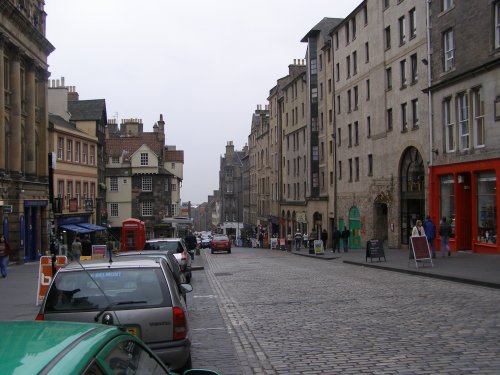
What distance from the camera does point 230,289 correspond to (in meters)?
19.3

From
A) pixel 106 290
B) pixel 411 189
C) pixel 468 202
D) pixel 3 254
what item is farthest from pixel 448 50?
pixel 106 290

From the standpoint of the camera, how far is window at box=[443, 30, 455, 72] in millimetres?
29812

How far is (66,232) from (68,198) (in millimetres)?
2541

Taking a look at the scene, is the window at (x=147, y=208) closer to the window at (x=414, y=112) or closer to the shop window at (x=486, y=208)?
the window at (x=414, y=112)

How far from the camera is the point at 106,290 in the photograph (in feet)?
23.9

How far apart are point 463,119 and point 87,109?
3746 centimetres

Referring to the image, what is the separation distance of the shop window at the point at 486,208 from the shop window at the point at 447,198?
2.76 metres

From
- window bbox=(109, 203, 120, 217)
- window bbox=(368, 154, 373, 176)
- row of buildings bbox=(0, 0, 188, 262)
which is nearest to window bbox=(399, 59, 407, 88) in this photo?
window bbox=(368, 154, 373, 176)

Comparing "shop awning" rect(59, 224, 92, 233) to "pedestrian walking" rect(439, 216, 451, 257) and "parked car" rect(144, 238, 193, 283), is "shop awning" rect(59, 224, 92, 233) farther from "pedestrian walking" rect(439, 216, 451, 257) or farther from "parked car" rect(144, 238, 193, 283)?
"pedestrian walking" rect(439, 216, 451, 257)

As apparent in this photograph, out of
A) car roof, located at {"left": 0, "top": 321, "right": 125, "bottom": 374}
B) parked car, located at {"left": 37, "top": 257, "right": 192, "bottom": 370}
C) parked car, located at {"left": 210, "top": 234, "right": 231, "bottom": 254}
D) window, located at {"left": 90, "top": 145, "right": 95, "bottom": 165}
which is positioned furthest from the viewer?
window, located at {"left": 90, "top": 145, "right": 95, "bottom": 165}

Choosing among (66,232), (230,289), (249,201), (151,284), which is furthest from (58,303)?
(249,201)

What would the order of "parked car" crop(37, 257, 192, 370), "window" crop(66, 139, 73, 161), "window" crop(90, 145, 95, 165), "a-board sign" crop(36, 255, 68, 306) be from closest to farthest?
"parked car" crop(37, 257, 192, 370), "a-board sign" crop(36, 255, 68, 306), "window" crop(66, 139, 73, 161), "window" crop(90, 145, 95, 165)

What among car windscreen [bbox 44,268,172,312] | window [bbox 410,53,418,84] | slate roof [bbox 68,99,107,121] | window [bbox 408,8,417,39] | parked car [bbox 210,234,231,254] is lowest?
parked car [bbox 210,234,231,254]

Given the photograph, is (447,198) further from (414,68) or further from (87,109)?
(87,109)
